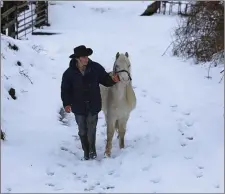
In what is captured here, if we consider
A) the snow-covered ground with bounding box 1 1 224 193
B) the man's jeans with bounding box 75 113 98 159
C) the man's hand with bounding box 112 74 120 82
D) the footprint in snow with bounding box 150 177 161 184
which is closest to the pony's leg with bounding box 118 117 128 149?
the snow-covered ground with bounding box 1 1 224 193

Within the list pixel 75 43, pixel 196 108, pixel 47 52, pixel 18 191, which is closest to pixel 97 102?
pixel 18 191

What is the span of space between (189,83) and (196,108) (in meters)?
1.89

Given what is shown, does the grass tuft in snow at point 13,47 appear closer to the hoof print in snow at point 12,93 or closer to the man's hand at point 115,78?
the hoof print in snow at point 12,93

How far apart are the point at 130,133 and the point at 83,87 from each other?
1850 millimetres

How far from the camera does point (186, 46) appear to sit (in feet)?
43.4

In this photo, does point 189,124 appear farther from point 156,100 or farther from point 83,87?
point 83,87

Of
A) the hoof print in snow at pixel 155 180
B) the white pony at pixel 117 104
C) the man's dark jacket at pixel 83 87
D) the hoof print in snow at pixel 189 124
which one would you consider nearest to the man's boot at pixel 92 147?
the white pony at pixel 117 104

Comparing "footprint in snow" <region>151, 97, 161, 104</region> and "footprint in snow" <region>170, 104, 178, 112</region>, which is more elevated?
"footprint in snow" <region>170, 104, 178, 112</region>

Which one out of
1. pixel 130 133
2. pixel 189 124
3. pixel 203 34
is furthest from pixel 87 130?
pixel 203 34

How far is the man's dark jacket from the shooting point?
6492mm

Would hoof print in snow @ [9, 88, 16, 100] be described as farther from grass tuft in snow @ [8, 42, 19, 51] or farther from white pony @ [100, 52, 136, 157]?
white pony @ [100, 52, 136, 157]

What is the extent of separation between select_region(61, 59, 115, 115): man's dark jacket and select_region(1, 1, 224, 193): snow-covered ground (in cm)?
87

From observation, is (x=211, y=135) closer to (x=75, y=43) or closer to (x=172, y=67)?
(x=172, y=67)

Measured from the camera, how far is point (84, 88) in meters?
6.54
